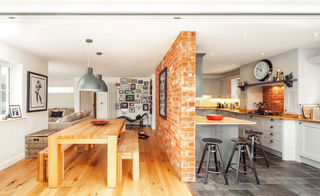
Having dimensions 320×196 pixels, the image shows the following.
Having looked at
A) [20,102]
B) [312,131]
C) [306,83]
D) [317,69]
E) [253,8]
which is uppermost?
[253,8]

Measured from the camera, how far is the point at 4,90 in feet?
11.1

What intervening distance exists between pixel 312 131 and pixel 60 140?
4.32 metres

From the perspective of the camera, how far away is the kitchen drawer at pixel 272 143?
3.59m

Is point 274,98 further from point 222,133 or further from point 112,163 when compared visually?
point 112,163

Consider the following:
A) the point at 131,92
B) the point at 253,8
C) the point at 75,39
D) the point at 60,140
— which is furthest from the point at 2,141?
the point at 131,92

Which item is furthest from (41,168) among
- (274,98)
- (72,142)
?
(274,98)

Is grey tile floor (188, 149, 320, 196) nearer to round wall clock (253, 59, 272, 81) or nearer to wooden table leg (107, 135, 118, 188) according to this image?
wooden table leg (107, 135, 118, 188)

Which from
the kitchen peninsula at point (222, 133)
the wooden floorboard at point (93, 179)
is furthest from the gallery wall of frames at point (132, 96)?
the kitchen peninsula at point (222, 133)

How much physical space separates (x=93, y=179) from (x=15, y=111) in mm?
2338

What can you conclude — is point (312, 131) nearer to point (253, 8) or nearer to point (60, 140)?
point (253, 8)

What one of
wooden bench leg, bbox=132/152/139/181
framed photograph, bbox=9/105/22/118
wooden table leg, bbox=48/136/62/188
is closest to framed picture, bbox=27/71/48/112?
framed photograph, bbox=9/105/22/118

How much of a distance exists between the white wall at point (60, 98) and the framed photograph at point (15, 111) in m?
5.03

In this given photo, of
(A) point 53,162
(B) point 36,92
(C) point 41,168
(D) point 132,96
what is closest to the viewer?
(A) point 53,162

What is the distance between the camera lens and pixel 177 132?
2.75 m
